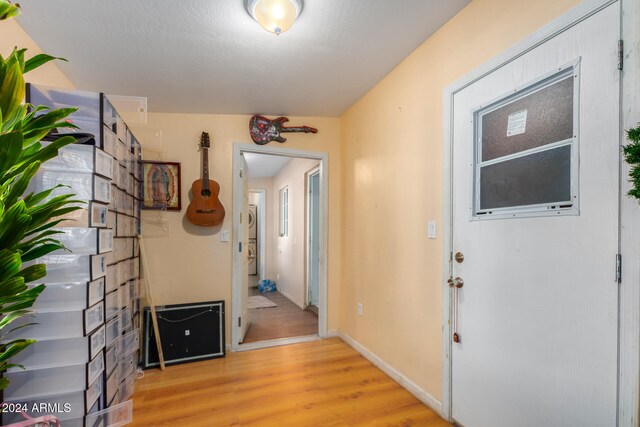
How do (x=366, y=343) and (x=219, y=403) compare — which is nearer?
(x=219, y=403)

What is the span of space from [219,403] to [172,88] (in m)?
2.39

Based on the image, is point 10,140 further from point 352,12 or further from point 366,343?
point 366,343

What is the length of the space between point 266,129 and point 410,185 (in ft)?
5.37

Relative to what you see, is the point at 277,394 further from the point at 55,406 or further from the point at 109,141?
the point at 109,141

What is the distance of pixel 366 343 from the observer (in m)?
2.83

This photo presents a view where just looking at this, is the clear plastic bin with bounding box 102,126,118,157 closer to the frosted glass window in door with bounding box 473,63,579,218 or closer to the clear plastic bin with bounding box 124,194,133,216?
the clear plastic bin with bounding box 124,194,133,216

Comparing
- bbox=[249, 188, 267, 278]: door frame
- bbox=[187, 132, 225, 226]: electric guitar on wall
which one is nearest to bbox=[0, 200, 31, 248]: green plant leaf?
bbox=[187, 132, 225, 226]: electric guitar on wall

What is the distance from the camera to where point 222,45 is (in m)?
1.98

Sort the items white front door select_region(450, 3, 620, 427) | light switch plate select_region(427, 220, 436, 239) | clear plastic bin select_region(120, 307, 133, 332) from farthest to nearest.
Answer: clear plastic bin select_region(120, 307, 133, 332)
light switch plate select_region(427, 220, 436, 239)
white front door select_region(450, 3, 620, 427)

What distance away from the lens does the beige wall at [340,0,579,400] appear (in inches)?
66.0

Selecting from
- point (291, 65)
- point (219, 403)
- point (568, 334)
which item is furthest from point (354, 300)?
point (291, 65)

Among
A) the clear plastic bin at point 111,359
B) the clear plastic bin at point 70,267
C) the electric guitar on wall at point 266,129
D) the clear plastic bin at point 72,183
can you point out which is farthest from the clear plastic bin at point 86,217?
the electric guitar on wall at point 266,129

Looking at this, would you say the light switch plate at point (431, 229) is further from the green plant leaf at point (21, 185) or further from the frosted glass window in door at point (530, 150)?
the green plant leaf at point (21, 185)

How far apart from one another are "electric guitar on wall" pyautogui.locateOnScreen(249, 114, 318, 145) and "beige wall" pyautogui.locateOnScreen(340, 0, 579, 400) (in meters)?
0.71
